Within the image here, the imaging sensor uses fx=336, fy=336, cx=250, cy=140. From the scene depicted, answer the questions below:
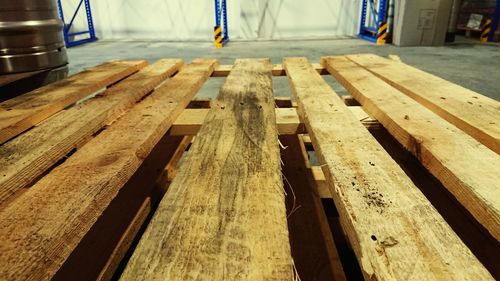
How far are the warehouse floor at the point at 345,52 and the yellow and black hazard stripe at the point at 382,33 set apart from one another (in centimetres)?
26

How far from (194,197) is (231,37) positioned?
11.1 meters

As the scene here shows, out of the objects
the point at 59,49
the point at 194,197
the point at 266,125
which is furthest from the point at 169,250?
the point at 59,49

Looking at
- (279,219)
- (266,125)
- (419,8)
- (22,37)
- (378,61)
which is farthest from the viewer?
(419,8)

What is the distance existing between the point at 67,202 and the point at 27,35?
72.8 inches

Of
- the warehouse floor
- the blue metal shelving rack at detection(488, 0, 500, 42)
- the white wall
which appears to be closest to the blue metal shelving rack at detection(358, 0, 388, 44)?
the warehouse floor

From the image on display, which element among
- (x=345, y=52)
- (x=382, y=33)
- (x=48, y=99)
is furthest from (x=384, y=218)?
(x=382, y=33)

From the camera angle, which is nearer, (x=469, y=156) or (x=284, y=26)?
(x=469, y=156)

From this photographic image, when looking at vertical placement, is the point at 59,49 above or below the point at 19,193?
above

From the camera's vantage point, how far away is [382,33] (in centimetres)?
857

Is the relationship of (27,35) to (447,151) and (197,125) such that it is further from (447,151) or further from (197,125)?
(447,151)

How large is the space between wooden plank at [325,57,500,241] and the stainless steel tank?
1999 mm

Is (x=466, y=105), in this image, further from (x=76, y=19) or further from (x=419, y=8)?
(x=76, y=19)

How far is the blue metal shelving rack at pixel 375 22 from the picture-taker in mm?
8484

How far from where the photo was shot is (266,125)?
118 cm
